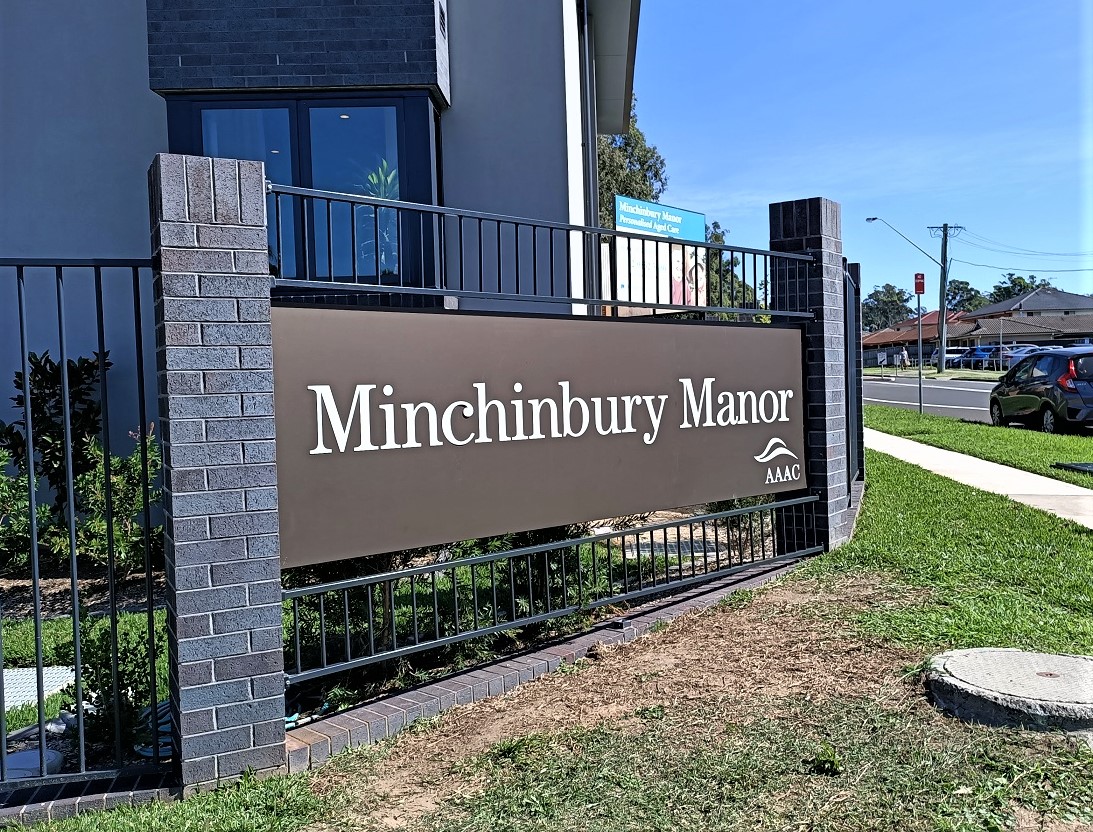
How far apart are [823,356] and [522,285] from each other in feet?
9.19

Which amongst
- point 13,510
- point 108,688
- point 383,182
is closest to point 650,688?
point 108,688

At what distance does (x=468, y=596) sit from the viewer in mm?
5566

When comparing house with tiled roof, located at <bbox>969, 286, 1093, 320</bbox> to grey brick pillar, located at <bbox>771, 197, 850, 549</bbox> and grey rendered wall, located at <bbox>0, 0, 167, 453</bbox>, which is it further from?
grey rendered wall, located at <bbox>0, 0, 167, 453</bbox>

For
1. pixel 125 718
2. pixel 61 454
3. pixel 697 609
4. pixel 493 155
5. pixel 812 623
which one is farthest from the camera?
pixel 493 155

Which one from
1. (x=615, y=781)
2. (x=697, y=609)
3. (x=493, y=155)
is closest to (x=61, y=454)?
(x=493, y=155)

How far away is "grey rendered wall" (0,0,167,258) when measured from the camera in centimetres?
835

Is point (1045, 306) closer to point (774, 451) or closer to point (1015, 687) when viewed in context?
point (774, 451)

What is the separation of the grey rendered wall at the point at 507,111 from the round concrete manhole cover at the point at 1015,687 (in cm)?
552

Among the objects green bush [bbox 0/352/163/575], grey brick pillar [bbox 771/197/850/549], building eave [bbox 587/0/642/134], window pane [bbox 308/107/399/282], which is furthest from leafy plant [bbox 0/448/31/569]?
building eave [bbox 587/0/642/134]

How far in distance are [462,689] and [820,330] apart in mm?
3864

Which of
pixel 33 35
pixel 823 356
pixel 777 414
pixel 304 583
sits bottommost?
pixel 304 583

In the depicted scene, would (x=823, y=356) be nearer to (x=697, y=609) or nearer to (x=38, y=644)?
(x=697, y=609)

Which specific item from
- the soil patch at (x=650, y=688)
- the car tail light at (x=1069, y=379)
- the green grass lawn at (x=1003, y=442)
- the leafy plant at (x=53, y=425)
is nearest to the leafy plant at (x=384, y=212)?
the leafy plant at (x=53, y=425)

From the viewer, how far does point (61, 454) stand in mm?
7477
